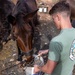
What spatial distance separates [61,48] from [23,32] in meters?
1.67

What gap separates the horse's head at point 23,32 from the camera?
4641mm

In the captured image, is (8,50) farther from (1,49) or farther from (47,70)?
(47,70)

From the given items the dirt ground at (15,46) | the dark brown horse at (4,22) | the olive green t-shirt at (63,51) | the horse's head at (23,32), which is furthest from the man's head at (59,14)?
the dirt ground at (15,46)

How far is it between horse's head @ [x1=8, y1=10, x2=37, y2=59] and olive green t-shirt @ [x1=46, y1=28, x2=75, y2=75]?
1.29m

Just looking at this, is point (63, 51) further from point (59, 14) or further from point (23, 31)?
point (23, 31)

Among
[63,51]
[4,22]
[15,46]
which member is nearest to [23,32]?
[4,22]

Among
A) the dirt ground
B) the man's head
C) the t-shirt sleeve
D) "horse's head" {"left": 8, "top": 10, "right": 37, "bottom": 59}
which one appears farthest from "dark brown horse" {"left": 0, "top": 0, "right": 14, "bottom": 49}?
the t-shirt sleeve

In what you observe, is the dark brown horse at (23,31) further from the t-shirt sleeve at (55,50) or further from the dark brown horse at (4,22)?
the t-shirt sleeve at (55,50)

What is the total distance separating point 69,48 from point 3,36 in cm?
277

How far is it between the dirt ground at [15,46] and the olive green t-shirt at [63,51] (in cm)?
234

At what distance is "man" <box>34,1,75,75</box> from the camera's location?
3180 mm

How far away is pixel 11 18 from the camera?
482 centimetres

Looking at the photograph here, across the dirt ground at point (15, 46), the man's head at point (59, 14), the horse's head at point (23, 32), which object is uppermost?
the man's head at point (59, 14)

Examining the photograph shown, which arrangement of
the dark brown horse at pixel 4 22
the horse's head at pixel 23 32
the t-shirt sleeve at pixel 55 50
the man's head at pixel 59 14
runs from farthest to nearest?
the dark brown horse at pixel 4 22
the horse's head at pixel 23 32
the man's head at pixel 59 14
the t-shirt sleeve at pixel 55 50
